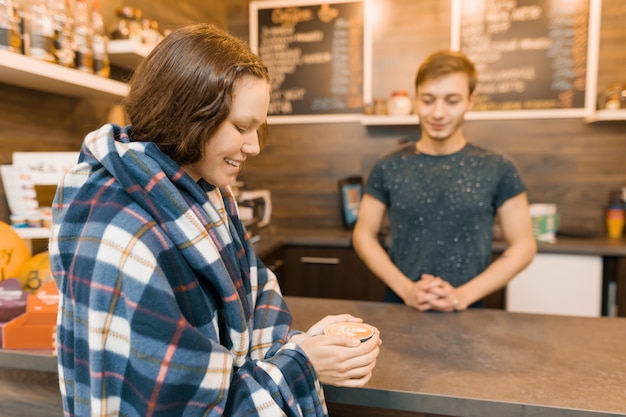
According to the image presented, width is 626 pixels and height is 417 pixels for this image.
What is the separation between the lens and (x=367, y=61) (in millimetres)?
3074

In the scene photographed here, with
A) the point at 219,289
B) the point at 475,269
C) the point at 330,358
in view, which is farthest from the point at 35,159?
the point at 475,269

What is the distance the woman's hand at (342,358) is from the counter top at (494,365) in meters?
0.10

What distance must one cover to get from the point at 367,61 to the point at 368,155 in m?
0.60

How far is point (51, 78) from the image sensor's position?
1.50 metres

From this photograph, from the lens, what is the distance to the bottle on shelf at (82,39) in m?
1.67

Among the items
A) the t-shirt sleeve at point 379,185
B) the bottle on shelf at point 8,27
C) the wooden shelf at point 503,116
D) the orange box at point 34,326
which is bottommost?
the orange box at point 34,326

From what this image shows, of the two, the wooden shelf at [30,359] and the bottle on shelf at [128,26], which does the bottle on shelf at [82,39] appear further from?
the wooden shelf at [30,359]

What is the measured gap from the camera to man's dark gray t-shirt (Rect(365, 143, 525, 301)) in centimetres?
159

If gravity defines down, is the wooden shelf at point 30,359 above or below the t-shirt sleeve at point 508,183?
below

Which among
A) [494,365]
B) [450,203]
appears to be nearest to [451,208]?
[450,203]

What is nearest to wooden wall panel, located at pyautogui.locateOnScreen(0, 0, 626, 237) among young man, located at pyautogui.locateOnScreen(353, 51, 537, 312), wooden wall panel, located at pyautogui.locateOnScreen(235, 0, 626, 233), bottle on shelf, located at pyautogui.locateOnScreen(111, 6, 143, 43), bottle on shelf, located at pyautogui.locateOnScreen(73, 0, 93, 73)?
wooden wall panel, located at pyautogui.locateOnScreen(235, 0, 626, 233)

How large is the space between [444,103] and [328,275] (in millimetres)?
1465

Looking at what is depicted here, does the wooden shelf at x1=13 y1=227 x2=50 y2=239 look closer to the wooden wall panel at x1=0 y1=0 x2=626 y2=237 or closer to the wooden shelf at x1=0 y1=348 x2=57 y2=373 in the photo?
the wooden shelf at x1=0 y1=348 x2=57 y2=373

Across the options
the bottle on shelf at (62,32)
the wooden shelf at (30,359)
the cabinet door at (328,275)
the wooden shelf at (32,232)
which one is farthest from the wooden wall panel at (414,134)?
the wooden shelf at (30,359)
